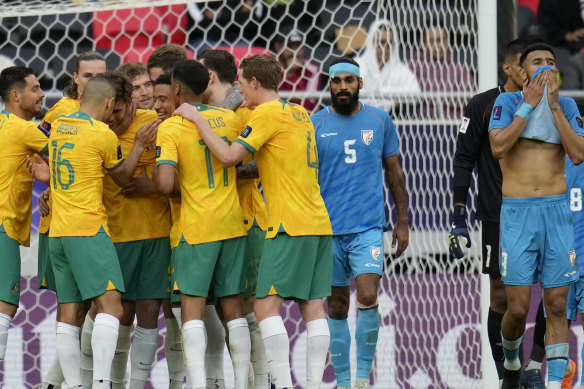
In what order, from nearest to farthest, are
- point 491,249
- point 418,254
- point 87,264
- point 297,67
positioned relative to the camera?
point 87,264, point 491,249, point 418,254, point 297,67

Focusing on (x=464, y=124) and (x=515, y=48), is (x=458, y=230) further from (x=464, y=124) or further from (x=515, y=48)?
(x=515, y=48)

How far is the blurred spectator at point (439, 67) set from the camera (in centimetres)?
848

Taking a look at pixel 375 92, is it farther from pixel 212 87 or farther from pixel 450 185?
pixel 212 87

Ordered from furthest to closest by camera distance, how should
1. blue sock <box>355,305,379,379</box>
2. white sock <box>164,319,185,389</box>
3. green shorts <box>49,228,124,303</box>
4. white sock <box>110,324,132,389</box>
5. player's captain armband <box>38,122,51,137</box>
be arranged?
blue sock <box>355,305,379,379</box> → white sock <box>164,319,185,389</box> → white sock <box>110,324,132,389</box> → player's captain armband <box>38,122,51,137</box> → green shorts <box>49,228,124,303</box>

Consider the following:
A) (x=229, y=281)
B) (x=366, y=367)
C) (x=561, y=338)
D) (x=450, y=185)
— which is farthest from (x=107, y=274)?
(x=450, y=185)

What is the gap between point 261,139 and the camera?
6199mm

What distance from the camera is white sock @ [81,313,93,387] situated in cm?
686

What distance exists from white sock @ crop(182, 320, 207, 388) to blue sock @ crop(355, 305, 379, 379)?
139cm

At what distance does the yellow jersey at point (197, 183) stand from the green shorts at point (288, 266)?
0.27 meters

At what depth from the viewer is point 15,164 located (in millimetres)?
6684

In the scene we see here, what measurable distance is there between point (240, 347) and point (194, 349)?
11.5 inches

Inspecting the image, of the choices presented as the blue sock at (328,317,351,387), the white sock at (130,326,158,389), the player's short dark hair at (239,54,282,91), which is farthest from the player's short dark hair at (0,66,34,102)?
the blue sock at (328,317,351,387)

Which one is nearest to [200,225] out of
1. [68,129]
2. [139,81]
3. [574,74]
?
[68,129]

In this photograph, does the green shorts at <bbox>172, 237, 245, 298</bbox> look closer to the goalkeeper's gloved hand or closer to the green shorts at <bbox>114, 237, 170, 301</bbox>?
the green shorts at <bbox>114, 237, 170, 301</bbox>
